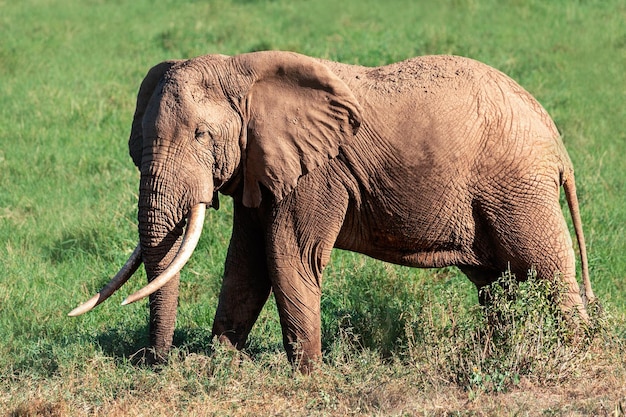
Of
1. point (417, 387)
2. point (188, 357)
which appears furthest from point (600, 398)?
point (188, 357)

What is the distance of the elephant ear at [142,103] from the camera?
19.1 feet

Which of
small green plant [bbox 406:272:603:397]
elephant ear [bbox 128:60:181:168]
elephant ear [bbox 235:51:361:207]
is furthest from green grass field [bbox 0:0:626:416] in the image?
elephant ear [bbox 128:60:181:168]

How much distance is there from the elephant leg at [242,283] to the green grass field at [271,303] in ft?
0.61

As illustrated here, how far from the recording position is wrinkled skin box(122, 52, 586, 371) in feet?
18.2

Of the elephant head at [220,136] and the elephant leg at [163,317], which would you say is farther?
the elephant leg at [163,317]

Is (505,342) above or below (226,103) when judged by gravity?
below

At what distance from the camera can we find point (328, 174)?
19.3 ft

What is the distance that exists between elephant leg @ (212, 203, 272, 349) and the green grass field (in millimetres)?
187

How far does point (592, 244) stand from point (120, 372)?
4025 mm

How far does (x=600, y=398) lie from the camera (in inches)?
212

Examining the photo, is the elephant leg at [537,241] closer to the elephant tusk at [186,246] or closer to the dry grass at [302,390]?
the dry grass at [302,390]

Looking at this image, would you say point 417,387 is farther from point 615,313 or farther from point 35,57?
point 35,57

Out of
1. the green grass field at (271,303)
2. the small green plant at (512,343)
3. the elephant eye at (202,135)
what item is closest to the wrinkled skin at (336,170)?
the elephant eye at (202,135)

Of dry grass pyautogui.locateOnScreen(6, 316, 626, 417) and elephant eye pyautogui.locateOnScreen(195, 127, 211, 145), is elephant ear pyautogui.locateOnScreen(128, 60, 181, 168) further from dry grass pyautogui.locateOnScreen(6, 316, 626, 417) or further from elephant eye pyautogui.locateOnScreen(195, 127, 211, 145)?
dry grass pyautogui.locateOnScreen(6, 316, 626, 417)
